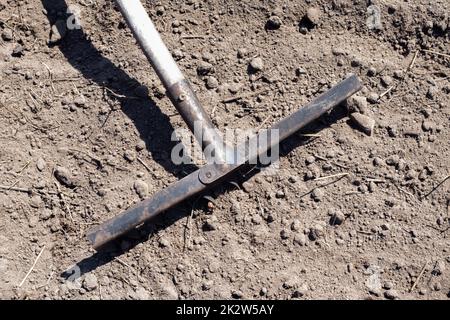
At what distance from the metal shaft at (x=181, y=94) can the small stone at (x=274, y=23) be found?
62 centimetres

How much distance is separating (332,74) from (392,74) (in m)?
0.31

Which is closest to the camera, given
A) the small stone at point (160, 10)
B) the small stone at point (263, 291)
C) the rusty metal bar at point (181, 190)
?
the rusty metal bar at point (181, 190)

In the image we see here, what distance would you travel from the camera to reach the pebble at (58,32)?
3.00 meters

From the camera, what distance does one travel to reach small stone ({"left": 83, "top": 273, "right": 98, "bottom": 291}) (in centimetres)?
275

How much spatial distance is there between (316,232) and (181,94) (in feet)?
3.09

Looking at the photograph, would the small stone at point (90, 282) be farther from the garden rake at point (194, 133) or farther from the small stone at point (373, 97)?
the small stone at point (373, 97)

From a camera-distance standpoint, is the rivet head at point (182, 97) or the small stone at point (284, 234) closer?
the rivet head at point (182, 97)

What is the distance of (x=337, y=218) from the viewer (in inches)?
108

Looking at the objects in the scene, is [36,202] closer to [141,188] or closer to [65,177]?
[65,177]

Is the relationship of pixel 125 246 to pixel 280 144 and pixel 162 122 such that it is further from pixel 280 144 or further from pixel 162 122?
pixel 280 144

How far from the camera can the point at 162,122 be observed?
9.46 ft

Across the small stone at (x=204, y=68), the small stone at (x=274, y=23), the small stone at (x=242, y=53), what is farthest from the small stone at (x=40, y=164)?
the small stone at (x=274, y=23)

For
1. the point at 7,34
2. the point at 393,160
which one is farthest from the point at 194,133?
the point at 7,34

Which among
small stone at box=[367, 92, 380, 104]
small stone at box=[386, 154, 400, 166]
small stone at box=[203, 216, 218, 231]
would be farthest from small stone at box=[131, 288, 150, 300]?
small stone at box=[367, 92, 380, 104]
